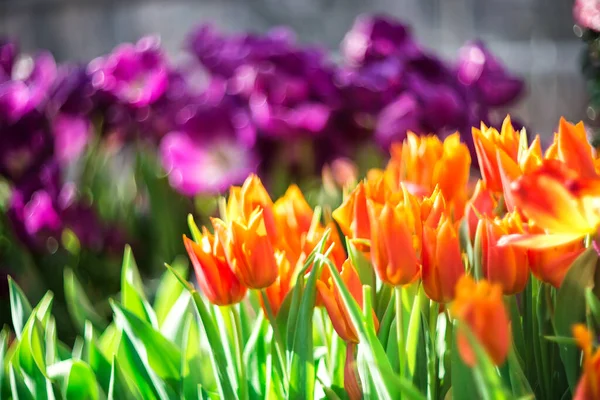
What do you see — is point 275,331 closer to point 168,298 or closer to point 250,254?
point 250,254

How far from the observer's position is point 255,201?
17.6 inches

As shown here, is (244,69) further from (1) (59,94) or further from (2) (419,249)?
(2) (419,249)

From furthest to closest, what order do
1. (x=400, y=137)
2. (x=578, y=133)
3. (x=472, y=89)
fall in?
(x=472, y=89)
(x=400, y=137)
(x=578, y=133)

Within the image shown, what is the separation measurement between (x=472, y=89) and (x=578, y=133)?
60 centimetres

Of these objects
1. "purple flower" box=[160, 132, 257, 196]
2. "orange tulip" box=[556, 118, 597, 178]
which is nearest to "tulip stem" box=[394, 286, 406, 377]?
"orange tulip" box=[556, 118, 597, 178]

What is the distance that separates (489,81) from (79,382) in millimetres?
688

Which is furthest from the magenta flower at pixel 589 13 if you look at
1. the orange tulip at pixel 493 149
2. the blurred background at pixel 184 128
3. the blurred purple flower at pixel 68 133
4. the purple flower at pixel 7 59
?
the purple flower at pixel 7 59

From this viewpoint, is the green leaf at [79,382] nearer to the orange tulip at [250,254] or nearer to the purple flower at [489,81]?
the orange tulip at [250,254]

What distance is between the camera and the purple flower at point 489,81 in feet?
3.14

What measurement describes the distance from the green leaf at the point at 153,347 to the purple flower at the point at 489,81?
2.03ft

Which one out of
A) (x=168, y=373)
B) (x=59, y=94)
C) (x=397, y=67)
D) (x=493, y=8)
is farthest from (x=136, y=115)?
(x=493, y=8)

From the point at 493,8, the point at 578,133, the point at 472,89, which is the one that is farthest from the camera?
the point at 493,8

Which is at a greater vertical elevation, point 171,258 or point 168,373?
point 168,373

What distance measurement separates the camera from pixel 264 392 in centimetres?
45
